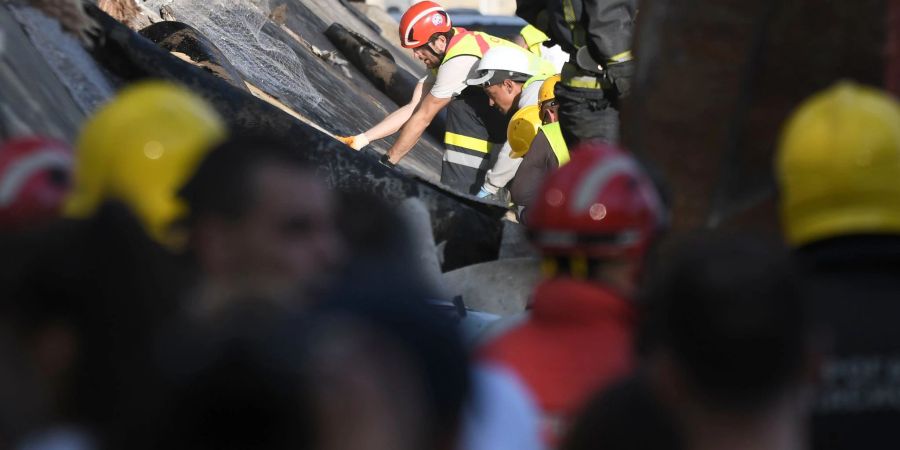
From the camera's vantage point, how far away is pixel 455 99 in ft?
30.4

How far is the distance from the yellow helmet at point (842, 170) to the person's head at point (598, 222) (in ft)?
0.88

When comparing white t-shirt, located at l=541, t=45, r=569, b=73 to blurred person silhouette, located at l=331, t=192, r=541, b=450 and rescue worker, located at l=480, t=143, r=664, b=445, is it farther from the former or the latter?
blurred person silhouette, located at l=331, t=192, r=541, b=450

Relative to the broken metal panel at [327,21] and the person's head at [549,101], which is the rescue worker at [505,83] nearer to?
the person's head at [549,101]

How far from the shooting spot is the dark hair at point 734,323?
2010mm

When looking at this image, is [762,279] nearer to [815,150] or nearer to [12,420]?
[815,150]

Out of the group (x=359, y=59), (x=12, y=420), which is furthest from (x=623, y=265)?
(x=359, y=59)

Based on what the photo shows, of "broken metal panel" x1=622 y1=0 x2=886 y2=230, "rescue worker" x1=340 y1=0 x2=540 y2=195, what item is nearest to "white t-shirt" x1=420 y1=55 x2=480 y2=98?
"rescue worker" x1=340 y1=0 x2=540 y2=195

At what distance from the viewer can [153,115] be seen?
289 centimetres

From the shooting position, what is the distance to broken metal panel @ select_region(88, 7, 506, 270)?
5254mm

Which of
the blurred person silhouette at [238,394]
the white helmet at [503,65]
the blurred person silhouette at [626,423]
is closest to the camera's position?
the blurred person silhouette at [238,394]

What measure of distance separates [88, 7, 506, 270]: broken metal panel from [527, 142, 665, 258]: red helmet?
2.35 m

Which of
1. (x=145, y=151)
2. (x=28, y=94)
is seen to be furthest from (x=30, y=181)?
(x=28, y=94)

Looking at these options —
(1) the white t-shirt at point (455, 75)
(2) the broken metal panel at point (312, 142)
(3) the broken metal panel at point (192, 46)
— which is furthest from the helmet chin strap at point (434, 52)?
(2) the broken metal panel at point (312, 142)

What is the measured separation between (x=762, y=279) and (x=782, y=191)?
2.67ft
